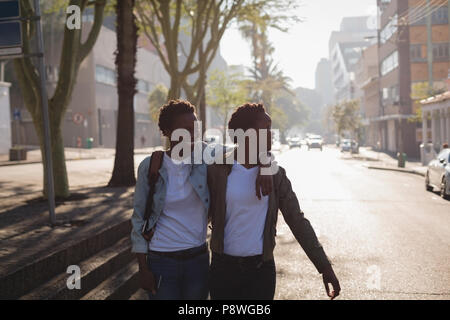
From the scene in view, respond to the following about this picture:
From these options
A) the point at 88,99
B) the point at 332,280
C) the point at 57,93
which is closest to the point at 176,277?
the point at 332,280

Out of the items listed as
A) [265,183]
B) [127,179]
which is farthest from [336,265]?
[127,179]

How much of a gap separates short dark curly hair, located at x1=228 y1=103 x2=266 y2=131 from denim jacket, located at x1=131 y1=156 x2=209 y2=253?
31cm

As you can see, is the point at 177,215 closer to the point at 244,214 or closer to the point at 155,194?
the point at 155,194

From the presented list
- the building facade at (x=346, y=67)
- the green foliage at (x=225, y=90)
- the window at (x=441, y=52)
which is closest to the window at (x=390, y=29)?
the window at (x=441, y=52)

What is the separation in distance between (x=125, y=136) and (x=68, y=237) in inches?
310

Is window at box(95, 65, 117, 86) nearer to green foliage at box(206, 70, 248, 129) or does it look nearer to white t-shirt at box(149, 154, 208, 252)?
green foliage at box(206, 70, 248, 129)

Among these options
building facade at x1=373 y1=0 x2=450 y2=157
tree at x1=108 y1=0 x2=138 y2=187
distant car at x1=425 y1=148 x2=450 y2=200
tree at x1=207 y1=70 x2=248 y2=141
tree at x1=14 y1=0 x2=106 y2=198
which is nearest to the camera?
tree at x1=14 y1=0 x2=106 y2=198

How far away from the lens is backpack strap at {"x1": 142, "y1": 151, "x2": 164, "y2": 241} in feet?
10.3

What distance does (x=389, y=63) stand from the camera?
2093 inches

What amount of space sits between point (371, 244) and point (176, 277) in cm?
577

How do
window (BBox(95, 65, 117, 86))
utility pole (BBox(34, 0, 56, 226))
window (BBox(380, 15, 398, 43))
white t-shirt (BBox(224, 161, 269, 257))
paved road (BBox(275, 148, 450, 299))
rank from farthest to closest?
window (BBox(95, 65, 117, 86))
window (BBox(380, 15, 398, 43))
utility pole (BBox(34, 0, 56, 226))
paved road (BBox(275, 148, 450, 299))
white t-shirt (BBox(224, 161, 269, 257))

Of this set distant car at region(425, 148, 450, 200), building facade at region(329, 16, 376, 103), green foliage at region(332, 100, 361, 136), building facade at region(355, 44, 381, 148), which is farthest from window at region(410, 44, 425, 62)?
building facade at region(329, 16, 376, 103)

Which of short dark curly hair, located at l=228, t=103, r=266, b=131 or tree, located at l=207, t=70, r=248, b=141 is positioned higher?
tree, located at l=207, t=70, r=248, b=141

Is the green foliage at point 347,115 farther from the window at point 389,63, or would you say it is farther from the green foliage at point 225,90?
the green foliage at point 225,90
